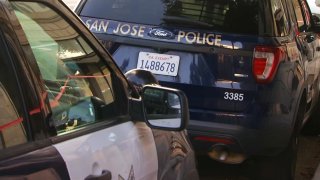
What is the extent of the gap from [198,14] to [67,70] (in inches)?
97.9

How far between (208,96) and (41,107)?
2.73 meters

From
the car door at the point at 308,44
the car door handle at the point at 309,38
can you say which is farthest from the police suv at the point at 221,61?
the car door handle at the point at 309,38

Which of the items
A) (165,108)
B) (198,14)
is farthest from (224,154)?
(165,108)

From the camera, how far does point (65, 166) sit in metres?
1.93

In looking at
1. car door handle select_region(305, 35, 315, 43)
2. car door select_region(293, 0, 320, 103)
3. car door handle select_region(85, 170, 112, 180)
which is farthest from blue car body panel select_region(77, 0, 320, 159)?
car door handle select_region(85, 170, 112, 180)

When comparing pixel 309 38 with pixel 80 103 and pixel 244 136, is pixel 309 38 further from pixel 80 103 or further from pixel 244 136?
pixel 80 103

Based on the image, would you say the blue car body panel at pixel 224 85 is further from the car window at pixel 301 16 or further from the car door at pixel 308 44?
the car window at pixel 301 16

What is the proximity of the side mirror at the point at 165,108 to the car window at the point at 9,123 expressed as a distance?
0.81 meters

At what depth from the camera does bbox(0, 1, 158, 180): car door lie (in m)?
2.03

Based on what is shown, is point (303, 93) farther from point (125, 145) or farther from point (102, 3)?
point (125, 145)

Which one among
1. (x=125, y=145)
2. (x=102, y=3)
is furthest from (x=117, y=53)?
(x=125, y=145)

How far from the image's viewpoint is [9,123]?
1877 mm

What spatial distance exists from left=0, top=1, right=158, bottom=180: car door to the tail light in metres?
2.02

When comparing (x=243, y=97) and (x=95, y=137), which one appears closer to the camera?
(x=95, y=137)
